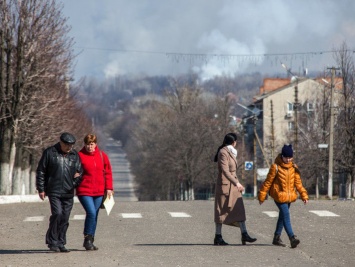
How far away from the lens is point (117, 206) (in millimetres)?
30297

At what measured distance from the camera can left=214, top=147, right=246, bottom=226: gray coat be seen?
17.2 meters

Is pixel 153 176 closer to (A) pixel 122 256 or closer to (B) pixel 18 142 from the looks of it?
(B) pixel 18 142

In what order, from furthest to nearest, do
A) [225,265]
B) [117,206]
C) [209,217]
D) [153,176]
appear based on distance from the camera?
1. [153,176]
2. [117,206]
3. [209,217]
4. [225,265]

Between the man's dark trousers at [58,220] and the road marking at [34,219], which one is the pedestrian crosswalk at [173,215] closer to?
the road marking at [34,219]

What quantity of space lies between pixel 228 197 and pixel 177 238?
2.11 meters

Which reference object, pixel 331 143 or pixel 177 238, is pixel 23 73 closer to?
pixel 331 143

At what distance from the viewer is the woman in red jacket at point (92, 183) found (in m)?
16.2

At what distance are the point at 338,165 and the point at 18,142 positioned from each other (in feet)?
81.7

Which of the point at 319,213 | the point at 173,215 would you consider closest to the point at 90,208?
the point at 173,215

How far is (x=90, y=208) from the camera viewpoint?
53.2 ft

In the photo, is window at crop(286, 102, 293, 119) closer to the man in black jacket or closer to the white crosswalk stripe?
the white crosswalk stripe

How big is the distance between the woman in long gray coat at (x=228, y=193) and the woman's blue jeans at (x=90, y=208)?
212 centimetres

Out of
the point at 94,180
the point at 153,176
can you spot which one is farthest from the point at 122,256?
the point at 153,176

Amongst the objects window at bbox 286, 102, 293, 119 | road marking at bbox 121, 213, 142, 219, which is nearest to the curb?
road marking at bbox 121, 213, 142, 219
